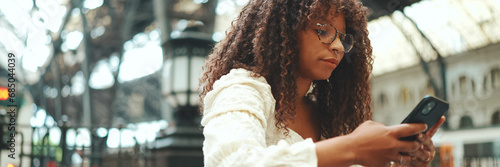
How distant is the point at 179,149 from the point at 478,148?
1584 cm

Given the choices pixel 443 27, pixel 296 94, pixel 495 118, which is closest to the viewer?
pixel 296 94

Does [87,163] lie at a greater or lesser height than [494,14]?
lesser

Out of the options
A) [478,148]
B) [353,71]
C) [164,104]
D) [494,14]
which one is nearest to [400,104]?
[478,148]

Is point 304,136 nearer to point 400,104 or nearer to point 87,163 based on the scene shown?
point 87,163

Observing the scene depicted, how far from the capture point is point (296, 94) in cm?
127

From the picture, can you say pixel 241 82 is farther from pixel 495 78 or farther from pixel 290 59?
pixel 495 78

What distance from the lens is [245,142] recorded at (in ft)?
2.99

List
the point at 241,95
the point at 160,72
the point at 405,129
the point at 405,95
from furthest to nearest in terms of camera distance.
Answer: the point at 405,95 < the point at 160,72 < the point at 241,95 < the point at 405,129

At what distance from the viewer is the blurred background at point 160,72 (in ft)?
20.0

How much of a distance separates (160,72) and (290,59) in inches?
759

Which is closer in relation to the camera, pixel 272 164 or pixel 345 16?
pixel 272 164

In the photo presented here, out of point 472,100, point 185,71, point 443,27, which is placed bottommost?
point 185,71

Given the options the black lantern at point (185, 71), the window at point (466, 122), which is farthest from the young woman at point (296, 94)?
the window at point (466, 122)

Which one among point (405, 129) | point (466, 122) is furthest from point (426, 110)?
point (466, 122)
